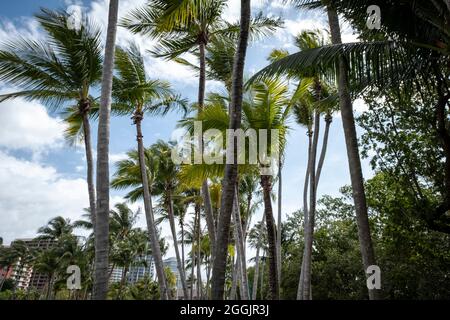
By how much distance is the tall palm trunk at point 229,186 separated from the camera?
171 inches

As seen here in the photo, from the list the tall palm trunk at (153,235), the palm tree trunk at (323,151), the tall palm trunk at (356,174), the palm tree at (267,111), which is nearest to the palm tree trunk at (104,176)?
the palm tree at (267,111)

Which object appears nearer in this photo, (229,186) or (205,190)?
(229,186)

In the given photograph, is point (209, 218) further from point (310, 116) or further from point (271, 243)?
point (310, 116)

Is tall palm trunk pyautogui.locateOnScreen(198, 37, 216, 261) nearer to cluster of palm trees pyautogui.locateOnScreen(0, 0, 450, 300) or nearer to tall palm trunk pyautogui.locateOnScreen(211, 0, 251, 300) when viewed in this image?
cluster of palm trees pyautogui.locateOnScreen(0, 0, 450, 300)

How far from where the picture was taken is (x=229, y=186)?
492 centimetres

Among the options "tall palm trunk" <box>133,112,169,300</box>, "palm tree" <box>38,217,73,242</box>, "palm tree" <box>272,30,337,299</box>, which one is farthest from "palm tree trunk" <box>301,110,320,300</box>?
"palm tree" <box>38,217,73,242</box>

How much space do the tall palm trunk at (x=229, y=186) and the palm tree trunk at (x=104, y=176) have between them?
1.81 meters

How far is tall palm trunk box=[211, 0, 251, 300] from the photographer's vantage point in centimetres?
434

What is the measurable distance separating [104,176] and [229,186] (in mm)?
2155

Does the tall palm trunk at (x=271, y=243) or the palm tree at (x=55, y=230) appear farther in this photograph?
the palm tree at (x=55, y=230)

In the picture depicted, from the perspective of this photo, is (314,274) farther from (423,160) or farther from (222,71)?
(222,71)

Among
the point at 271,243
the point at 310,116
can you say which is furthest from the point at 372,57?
the point at 310,116

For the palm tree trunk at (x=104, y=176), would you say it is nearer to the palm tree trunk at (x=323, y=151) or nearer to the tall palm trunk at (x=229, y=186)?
the tall palm trunk at (x=229, y=186)
